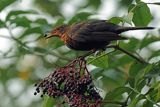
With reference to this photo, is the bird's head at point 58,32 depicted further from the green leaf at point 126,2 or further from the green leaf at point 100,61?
the green leaf at point 126,2

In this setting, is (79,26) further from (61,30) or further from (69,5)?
(69,5)

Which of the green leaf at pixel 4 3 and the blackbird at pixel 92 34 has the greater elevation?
the blackbird at pixel 92 34

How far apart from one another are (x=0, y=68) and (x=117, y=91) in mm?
3493

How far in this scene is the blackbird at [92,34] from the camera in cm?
338

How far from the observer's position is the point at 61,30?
380 centimetres

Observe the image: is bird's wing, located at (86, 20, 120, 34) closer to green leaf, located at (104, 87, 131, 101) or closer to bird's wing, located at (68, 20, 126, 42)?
bird's wing, located at (68, 20, 126, 42)

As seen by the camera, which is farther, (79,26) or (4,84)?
(4,84)

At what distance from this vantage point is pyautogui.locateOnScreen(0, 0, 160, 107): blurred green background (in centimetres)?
337

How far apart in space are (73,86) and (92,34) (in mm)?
424

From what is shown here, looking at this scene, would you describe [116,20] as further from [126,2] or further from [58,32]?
[126,2]

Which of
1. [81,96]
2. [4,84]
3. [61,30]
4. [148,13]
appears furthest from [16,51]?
[4,84]

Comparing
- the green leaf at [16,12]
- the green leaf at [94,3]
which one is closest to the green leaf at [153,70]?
the green leaf at [16,12]

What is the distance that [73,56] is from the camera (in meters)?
4.60

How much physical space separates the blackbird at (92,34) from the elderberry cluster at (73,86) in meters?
0.16
